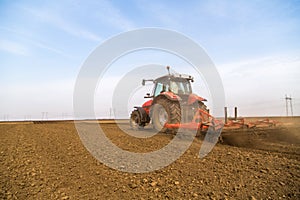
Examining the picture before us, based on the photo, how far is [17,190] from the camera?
2.71 metres

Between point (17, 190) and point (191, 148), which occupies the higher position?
point (191, 148)

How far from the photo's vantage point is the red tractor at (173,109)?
6797 millimetres

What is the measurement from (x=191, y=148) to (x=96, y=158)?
82.0 inches

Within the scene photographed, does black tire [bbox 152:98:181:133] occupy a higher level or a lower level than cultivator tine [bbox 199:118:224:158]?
higher

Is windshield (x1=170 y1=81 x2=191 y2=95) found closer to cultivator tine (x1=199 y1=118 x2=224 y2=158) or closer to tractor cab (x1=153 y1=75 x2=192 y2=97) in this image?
tractor cab (x1=153 y1=75 x2=192 y2=97)

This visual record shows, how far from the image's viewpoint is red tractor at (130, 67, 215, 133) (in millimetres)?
6797

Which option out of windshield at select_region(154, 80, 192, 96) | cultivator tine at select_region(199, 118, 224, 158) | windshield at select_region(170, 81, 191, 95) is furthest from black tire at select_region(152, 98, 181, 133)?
cultivator tine at select_region(199, 118, 224, 158)

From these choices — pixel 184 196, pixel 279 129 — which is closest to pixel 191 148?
pixel 184 196

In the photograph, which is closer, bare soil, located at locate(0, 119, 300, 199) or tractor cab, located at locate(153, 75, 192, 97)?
bare soil, located at locate(0, 119, 300, 199)

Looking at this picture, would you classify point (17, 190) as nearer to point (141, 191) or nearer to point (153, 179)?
point (141, 191)

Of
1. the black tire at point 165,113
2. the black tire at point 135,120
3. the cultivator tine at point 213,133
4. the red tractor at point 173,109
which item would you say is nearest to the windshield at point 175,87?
the red tractor at point 173,109

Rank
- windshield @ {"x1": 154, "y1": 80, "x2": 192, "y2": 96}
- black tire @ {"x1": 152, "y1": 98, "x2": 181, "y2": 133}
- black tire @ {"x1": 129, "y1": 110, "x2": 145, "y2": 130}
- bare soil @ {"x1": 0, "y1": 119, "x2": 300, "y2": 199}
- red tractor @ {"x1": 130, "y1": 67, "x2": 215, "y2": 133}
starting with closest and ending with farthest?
bare soil @ {"x1": 0, "y1": 119, "x2": 300, "y2": 199} → red tractor @ {"x1": 130, "y1": 67, "x2": 215, "y2": 133} → black tire @ {"x1": 152, "y1": 98, "x2": 181, "y2": 133} → windshield @ {"x1": 154, "y1": 80, "x2": 192, "y2": 96} → black tire @ {"x1": 129, "y1": 110, "x2": 145, "y2": 130}

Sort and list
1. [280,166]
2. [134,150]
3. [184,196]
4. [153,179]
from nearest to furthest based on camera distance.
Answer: [184,196]
[153,179]
[280,166]
[134,150]

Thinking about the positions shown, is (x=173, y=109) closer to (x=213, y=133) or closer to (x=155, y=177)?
(x=213, y=133)
